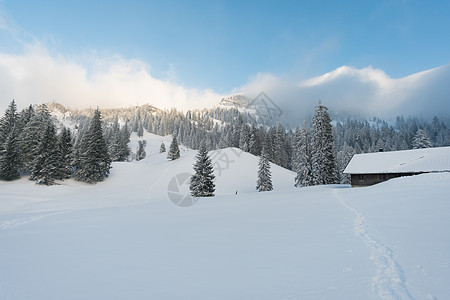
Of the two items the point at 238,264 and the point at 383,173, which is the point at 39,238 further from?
the point at 383,173

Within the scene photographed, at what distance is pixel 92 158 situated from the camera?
131ft

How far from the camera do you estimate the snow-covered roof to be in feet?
91.1

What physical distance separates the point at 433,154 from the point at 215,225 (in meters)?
34.5

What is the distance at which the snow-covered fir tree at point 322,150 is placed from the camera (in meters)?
37.3

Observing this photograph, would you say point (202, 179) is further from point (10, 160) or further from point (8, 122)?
point (8, 122)

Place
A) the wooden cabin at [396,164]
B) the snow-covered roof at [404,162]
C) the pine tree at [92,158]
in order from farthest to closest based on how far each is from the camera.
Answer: the pine tree at [92,158], the wooden cabin at [396,164], the snow-covered roof at [404,162]

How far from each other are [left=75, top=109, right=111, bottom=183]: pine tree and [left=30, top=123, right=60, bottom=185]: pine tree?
3.79 m

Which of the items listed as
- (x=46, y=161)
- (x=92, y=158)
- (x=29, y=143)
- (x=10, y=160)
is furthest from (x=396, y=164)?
(x=10, y=160)

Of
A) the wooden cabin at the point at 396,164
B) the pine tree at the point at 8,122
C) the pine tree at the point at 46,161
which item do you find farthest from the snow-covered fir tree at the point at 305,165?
the pine tree at the point at 8,122

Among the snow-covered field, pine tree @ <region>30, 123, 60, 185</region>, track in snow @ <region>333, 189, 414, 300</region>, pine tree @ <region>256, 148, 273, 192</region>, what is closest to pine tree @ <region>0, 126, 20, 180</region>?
pine tree @ <region>30, 123, 60, 185</region>

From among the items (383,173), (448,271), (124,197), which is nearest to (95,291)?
(448,271)

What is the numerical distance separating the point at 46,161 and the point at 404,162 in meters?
51.9

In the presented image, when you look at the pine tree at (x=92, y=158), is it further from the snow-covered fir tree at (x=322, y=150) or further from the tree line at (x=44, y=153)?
the snow-covered fir tree at (x=322, y=150)

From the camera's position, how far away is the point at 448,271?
465cm
